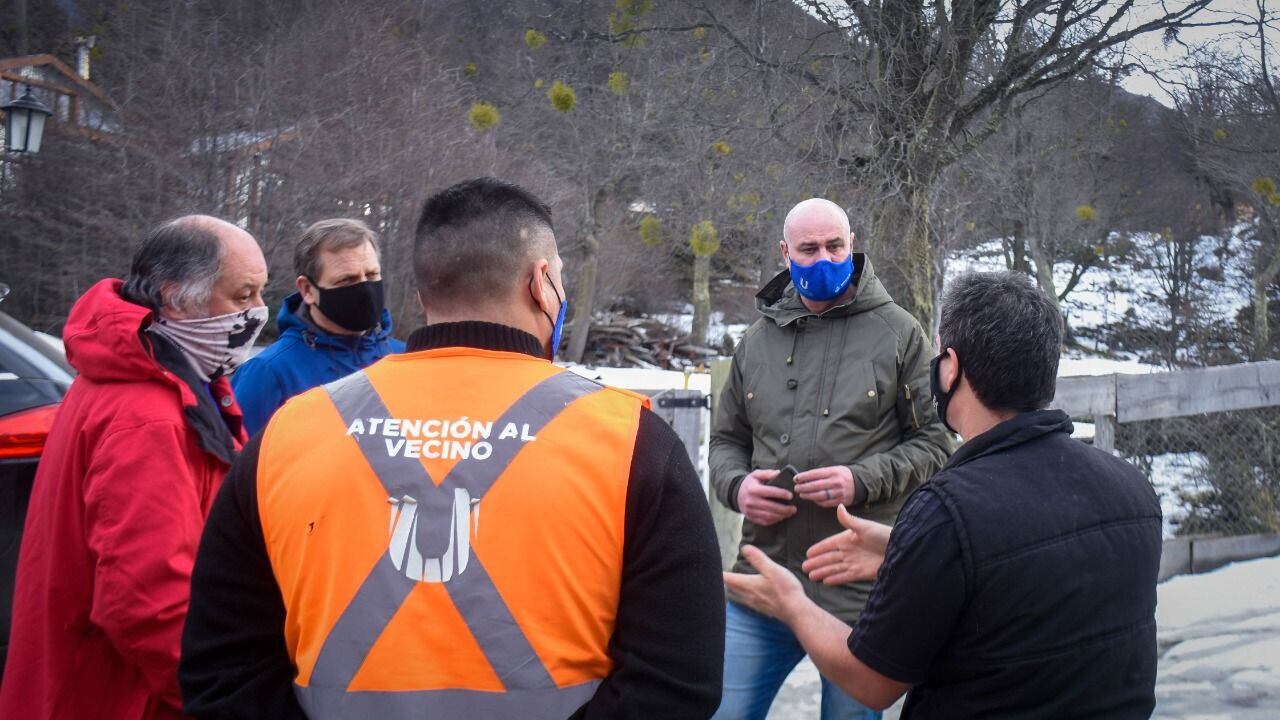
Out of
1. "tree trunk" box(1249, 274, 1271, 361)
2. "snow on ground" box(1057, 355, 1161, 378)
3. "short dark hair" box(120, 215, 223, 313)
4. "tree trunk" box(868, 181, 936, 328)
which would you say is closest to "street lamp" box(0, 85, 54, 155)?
"tree trunk" box(868, 181, 936, 328)

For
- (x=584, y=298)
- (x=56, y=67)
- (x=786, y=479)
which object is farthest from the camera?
(x=584, y=298)

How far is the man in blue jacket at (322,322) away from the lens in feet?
10.1

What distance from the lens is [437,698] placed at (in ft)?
4.57

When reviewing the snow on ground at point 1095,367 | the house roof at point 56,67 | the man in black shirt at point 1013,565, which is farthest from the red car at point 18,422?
the snow on ground at point 1095,367

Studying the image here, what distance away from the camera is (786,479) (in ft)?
9.75

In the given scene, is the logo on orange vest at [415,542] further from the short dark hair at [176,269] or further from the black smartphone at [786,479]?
the black smartphone at [786,479]

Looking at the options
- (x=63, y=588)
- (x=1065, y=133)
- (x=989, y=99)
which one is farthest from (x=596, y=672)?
(x=1065, y=133)

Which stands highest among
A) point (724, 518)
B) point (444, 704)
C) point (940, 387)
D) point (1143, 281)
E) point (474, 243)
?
point (1143, 281)

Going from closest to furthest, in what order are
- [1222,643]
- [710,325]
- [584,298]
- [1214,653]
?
[1214,653]
[1222,643]
[584,298]
[710,325]

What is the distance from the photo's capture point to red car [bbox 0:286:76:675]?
342 cm

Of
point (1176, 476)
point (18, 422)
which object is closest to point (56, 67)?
point (18, 422)

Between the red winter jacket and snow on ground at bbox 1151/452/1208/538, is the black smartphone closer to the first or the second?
the red winter jacket

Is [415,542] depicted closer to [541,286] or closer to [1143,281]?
[541,286]

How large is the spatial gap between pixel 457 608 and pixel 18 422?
2.97 m
